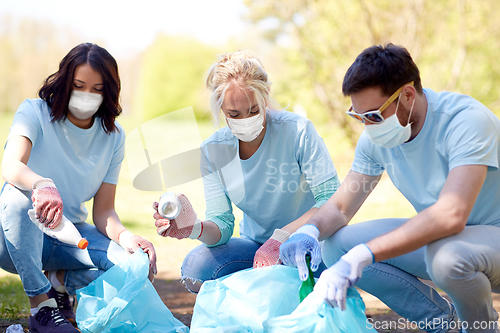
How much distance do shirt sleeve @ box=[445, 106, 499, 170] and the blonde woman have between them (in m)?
0.63

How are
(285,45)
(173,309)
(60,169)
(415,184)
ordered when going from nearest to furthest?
(415,184), (60,169), (173,309), (285,45)

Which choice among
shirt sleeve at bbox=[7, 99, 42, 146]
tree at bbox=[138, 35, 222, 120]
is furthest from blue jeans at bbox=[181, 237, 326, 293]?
tree at bbox=[138, 35, 222, 120]

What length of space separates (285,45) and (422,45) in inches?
116

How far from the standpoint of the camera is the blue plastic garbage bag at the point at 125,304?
1786 millimetres

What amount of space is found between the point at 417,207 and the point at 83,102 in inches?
65.2

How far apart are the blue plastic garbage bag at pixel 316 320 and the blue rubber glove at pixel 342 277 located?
0.04 m

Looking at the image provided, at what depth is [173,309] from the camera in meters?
2.79

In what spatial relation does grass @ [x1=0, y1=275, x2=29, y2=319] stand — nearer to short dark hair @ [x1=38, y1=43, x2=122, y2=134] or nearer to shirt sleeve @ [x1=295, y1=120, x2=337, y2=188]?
short dark hair @ [x1=38, y1=43, x2=122, y2=134]

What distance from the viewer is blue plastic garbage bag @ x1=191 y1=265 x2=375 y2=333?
5.13 feet

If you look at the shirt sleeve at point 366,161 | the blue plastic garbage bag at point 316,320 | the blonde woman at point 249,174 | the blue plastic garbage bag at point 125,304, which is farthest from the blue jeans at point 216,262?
the blue plastic garbage bag at point 316,320

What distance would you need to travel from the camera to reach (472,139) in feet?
5.00

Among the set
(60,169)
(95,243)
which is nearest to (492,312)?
(95,243)

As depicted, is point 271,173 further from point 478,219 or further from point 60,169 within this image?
point 60,169

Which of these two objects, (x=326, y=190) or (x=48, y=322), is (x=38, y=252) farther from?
(x=326, y=190)
